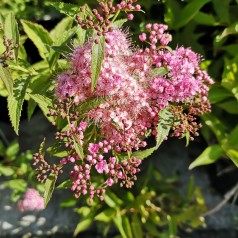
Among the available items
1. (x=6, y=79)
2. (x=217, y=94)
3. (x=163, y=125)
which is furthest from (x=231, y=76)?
(x=6, y=79)

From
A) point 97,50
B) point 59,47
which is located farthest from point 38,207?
point 97,50

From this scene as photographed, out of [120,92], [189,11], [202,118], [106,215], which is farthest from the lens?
[106,215]

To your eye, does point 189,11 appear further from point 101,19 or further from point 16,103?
point 16,103

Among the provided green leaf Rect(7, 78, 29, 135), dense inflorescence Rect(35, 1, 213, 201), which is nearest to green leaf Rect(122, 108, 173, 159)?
dense inflorescence Rect(35, 1, 213, 201)

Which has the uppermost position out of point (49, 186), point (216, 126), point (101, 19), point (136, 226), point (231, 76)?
point (101, 19)

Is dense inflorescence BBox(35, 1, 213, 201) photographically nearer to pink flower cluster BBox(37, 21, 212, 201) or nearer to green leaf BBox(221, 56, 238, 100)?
pink flower cluster BBox(37, 21, 212, 201)

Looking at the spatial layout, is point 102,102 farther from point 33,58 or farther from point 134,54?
point 33,58

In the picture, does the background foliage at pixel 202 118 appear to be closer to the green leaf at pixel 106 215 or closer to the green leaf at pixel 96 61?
the green leaf at pixel 106 215
